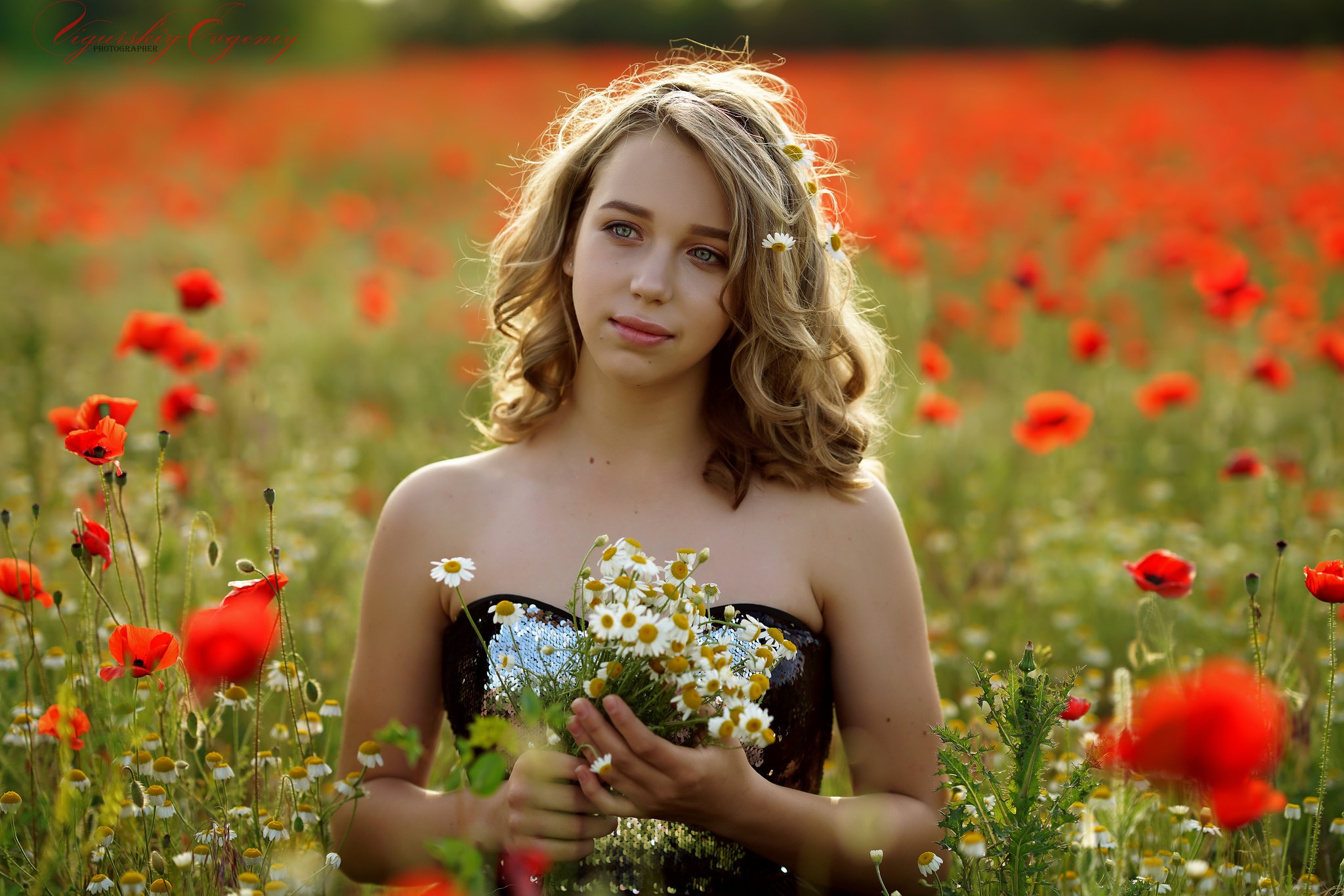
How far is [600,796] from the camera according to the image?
1.52 meters

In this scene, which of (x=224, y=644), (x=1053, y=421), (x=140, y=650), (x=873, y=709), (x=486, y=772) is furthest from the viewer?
(x=1053, y=421)

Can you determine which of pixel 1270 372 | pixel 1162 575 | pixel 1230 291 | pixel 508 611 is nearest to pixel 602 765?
pixel 508 611

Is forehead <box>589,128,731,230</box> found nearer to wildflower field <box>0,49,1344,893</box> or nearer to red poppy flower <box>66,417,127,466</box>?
wildflower field <box>0,49,1344,893</box>

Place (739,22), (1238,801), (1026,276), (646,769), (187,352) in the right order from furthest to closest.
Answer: (739,22), (1026,276), (187,352), (646,769), (1238,801)

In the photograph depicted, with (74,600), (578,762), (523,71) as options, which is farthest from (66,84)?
(578,762)

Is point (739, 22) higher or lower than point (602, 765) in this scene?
higher

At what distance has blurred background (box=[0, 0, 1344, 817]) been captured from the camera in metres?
3.50

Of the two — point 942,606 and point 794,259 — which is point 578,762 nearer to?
point 794,259

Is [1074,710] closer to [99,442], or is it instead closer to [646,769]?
[646,769]

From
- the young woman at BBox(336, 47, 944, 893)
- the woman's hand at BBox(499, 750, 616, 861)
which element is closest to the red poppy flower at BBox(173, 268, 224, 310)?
the young woman at BBox(336, 47, 944, 893)

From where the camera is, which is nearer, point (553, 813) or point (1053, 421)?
point (553, 813)

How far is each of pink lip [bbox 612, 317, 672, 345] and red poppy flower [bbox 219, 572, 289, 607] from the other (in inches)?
26.0

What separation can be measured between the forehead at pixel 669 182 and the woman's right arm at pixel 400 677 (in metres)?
0.63

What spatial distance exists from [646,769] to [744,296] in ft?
2.92
